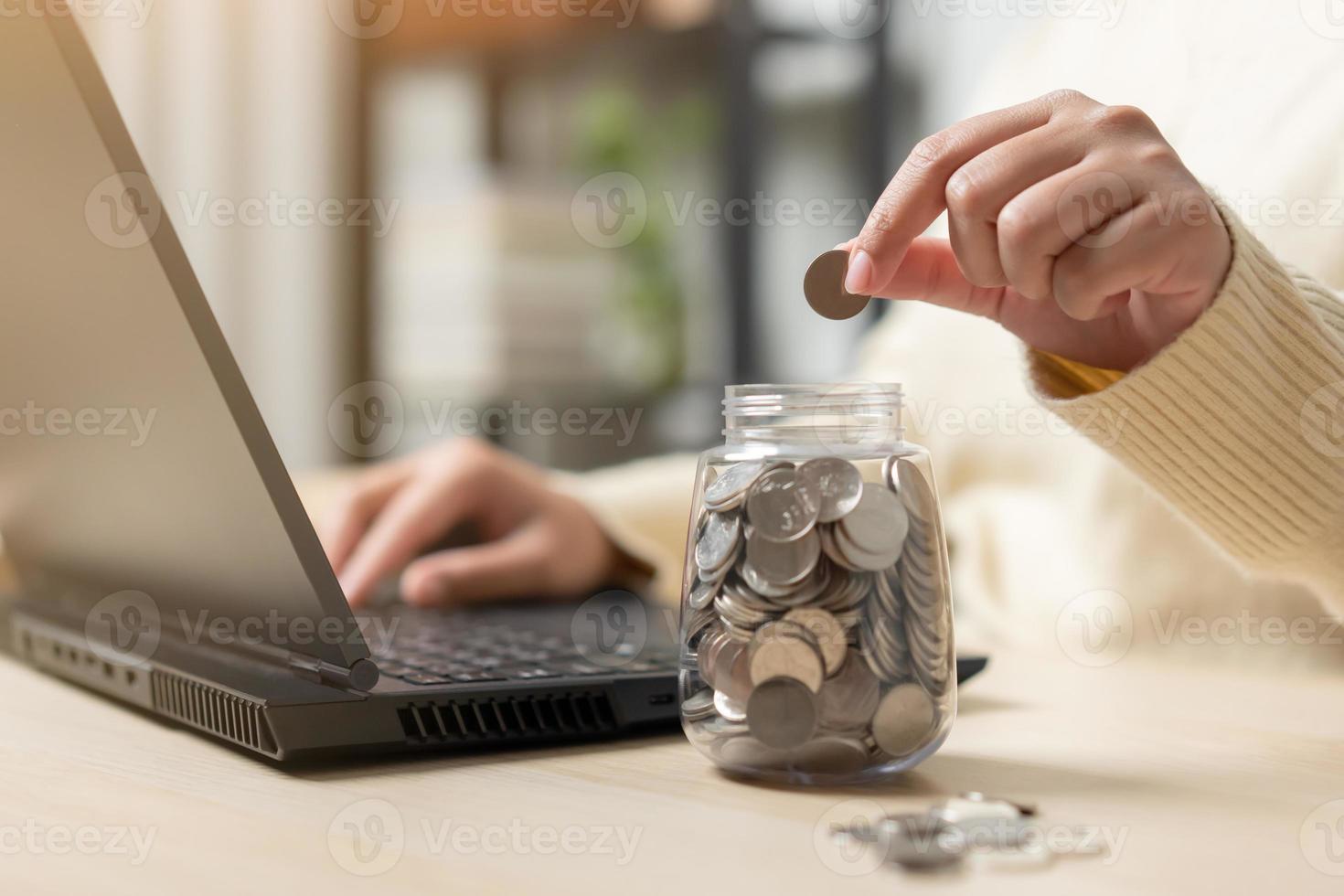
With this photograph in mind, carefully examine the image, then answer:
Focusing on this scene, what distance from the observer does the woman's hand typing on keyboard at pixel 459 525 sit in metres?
1.00

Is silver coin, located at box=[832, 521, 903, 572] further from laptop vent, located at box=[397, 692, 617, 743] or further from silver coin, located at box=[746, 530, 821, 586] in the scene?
laptop vent, located at box=[397, 692, 617, 743]

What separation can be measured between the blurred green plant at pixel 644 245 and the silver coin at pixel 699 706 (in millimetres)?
2727

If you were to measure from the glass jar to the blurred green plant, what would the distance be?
2703 millimetres

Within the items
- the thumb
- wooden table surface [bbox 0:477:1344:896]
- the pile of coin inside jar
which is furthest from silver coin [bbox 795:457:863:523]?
the thumb

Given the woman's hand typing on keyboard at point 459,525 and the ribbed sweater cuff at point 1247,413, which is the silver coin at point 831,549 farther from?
the woman's hand typing on keyboard at point 459,525

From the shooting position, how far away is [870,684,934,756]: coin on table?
1.49ft

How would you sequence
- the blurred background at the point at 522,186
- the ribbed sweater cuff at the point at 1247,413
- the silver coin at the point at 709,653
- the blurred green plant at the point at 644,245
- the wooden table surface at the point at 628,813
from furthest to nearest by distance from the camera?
the blurred green plant at the point at 644,245 → the blurred background at the point at 522,186 → the ribbed sweater cuff at the point at 1247,413 → the silver coin at the point at 709,653 → the wooden table surface at the point at 628,813

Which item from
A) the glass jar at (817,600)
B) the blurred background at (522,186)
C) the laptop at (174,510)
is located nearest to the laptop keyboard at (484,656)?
the laptop at (174,510)

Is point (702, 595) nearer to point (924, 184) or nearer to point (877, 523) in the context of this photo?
point (877, 523)

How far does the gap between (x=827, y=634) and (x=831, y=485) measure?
6 centimetres

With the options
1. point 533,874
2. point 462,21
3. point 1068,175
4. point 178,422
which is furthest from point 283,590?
point 462,21

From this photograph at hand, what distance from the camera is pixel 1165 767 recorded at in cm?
51

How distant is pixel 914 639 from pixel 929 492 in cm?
6

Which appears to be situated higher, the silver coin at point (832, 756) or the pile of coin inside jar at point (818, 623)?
the pile of coin inside jar at point (818, 623)
